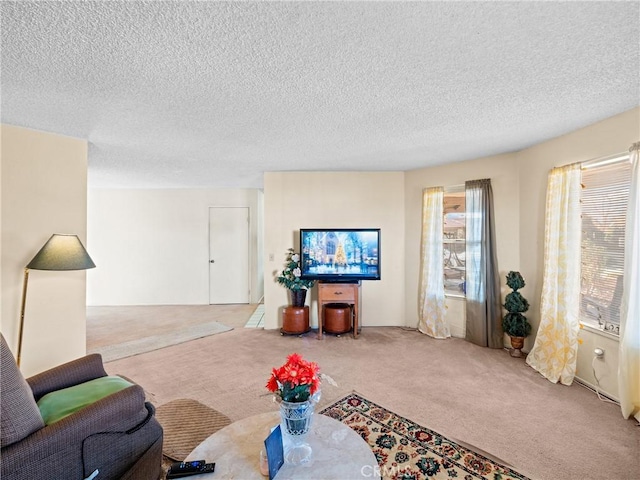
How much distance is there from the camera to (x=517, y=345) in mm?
3471

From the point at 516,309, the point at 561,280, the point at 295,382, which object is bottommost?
the point at 516,309

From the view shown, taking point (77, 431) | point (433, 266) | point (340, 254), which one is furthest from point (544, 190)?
point (77, 431)

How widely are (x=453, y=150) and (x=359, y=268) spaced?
189cm

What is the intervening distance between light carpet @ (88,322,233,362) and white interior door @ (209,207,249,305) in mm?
1452

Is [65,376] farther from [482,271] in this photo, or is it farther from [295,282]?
[482,271]

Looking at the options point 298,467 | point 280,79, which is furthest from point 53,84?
point 298,467

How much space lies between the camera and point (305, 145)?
330 centimetres

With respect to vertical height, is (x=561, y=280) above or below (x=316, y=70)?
below

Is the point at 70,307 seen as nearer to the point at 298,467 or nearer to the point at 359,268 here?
the point at 298,467

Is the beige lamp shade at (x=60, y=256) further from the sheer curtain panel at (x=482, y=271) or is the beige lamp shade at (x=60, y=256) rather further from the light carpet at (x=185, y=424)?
the sheer curtain panel at (x=482, y=271)

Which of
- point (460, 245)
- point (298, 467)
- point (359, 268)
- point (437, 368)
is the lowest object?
point (437, 368)

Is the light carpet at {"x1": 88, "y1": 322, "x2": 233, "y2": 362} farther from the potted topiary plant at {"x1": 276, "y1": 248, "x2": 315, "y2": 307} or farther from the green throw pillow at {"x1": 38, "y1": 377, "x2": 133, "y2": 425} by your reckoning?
the green throw pillow at {"x1": 38, "y1": 377, "x2": 133, "y2": 425}

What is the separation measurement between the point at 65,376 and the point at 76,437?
0.69 meters

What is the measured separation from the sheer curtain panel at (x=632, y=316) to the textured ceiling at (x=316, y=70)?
0.67 m
